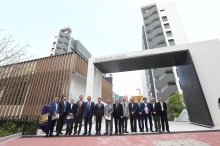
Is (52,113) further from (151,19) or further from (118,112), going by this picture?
(151,19)

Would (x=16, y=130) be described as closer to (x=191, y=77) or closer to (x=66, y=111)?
(x=66, y=111)

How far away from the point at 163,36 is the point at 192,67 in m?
24.8

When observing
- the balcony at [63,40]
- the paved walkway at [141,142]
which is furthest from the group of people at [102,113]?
the balcony at [63,40]

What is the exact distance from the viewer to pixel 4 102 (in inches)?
433

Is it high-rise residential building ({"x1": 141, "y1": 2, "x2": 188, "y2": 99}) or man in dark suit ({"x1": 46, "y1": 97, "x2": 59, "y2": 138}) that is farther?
high-rise residential building ({"x1": 141, "y1": 2, "x2": 188, "y2": 99})

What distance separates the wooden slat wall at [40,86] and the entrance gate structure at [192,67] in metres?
2.76

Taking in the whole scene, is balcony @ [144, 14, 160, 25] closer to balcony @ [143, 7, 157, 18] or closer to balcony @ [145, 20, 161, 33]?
balcony @ [145, 20, 161, 33]

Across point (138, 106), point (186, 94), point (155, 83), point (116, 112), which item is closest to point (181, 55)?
point (186, 94)

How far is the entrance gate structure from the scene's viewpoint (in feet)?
20.2

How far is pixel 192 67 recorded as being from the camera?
269 inches

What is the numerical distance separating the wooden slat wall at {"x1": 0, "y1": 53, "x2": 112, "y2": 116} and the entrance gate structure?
276 centimetres

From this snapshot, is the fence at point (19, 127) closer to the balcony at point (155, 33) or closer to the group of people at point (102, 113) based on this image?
the group of people at point (102, 113)

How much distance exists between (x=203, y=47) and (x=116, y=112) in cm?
662

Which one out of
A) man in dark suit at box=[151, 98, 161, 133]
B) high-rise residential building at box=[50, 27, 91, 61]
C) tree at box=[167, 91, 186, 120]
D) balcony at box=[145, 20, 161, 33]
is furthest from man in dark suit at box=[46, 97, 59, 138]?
high-rise residential building at box=[50, 27, 91, 61]
